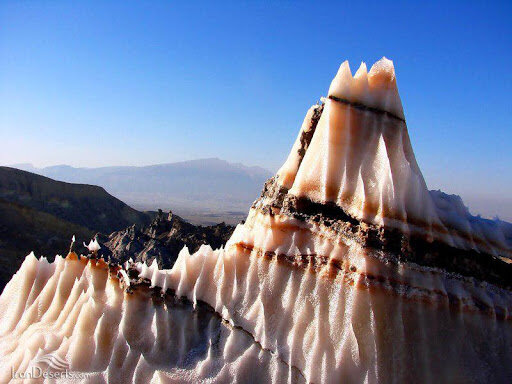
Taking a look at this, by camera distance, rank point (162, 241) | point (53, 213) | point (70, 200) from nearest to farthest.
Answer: point (162, 241)
point (53, 213)
point (70, 200)

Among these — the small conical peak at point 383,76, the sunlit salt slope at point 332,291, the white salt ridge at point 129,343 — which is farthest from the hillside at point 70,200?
the small conical peak at point 383,76

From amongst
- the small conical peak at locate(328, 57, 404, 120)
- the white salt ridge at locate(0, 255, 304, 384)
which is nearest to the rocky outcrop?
the white salt ridge at locate(0, 255, 304, 384)

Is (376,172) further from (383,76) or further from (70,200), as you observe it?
(70,200)

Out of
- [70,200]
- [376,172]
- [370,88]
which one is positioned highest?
[370,88]

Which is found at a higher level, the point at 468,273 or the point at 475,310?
the point at 468,273

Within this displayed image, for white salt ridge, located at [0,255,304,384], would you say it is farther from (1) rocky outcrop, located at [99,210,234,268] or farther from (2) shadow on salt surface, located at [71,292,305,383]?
(1) rocky outcrop, located at [99,210,234,268]

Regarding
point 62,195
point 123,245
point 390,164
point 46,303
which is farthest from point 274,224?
point 62,195

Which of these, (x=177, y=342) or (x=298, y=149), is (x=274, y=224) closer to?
(x=298, y=149)

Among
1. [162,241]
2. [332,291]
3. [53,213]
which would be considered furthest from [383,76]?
[53,213]
